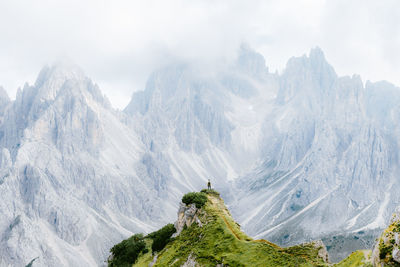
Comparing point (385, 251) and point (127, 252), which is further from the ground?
point (127, 252)

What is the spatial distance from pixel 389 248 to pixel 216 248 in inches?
775

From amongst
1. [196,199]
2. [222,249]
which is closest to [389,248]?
[222,249]

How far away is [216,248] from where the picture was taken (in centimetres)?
4122

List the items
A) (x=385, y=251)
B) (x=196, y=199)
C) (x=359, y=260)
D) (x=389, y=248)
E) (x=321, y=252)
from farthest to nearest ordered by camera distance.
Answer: (x=196, y=199) → (x=321, y=252) → (x=359, y=260) → (x=385, y=251) → (x=389, y=248)

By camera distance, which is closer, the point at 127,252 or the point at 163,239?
the point at 163,239

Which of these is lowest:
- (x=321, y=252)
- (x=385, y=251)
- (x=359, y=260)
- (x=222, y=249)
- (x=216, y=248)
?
(x=359, y=260)

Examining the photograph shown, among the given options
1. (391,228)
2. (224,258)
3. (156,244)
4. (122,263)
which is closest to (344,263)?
(391,228)

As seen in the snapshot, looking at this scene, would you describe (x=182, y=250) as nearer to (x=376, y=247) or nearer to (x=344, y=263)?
(x=344, y=263)

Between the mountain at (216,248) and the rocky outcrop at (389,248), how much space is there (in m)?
9.19

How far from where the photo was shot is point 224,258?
127 ft

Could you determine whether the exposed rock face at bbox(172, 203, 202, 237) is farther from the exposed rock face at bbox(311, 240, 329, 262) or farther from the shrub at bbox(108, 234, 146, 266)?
the exposed rock face at bbox(311, 240, 329, 262)

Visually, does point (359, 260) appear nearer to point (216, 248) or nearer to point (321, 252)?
point (321, 252)

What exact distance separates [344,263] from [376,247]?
571cm

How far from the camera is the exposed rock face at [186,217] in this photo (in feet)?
169
